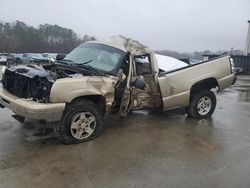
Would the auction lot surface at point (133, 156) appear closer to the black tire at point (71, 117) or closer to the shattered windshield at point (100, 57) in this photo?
the black tire at point (71, 117)

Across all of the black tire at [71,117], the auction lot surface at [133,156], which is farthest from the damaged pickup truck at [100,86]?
the auction lot surface at [133,156]

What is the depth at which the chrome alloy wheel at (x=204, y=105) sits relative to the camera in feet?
25.0

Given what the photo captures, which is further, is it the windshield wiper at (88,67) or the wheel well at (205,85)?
the wheel well at (205,85)

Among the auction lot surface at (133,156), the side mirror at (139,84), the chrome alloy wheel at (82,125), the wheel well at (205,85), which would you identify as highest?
the side mirror at (139,84)

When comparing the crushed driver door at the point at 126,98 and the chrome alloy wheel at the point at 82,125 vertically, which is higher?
the crushed driver door at the point at 126,98

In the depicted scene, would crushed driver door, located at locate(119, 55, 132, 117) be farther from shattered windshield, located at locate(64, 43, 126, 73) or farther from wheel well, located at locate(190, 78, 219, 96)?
wheel well, located at locate(190, 78, 219, 96)

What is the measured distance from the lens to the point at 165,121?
729 centimetres

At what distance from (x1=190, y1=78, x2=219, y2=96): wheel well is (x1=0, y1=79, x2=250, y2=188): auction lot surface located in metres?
0.92

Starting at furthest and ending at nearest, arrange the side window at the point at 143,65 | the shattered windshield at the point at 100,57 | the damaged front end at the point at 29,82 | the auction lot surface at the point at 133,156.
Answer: the side window at the point at 143,65
the shattered windshield at the point at 100,57
the damaged front end at the point at 29,82
the auction lot surface at the point at 133,156

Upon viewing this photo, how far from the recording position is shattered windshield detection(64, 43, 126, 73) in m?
6.00

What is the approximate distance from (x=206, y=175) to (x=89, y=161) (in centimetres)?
174

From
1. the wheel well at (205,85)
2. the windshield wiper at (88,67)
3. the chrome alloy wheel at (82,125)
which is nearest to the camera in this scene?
the chrome alloy wheel at (82,125)

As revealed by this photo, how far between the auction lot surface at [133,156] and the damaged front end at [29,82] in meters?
0.88

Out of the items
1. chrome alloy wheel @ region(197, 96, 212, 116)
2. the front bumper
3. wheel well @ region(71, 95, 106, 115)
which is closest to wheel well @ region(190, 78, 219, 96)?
chrome alloy wheel @ region(197, 96, 212, 116)
